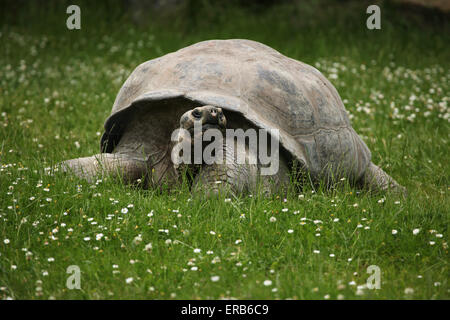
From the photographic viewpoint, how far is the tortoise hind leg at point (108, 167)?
393cm

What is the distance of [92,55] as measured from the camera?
869cm

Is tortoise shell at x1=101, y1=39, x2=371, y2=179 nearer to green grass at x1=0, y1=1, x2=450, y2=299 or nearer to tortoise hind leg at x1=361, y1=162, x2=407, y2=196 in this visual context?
tortoise hind leg at x1=361, y1=162, x2=407, y2=196

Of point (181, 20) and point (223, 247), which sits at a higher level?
point (181, 20)

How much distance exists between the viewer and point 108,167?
3957mm

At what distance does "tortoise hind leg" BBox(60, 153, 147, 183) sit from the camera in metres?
3.93

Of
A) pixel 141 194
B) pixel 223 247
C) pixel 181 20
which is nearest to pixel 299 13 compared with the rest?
pixel 181 20

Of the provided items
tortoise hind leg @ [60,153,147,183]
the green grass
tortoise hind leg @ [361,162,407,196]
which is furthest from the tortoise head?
tortoise hind leg @ [361,162,407,196]

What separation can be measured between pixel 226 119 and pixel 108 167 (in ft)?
2.99

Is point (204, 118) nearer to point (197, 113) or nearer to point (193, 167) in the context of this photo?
point (197, 113)

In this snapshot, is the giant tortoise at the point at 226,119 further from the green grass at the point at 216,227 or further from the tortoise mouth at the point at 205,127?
the green grass at the point at 216,227

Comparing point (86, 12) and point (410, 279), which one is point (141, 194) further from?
point (86, 12)
